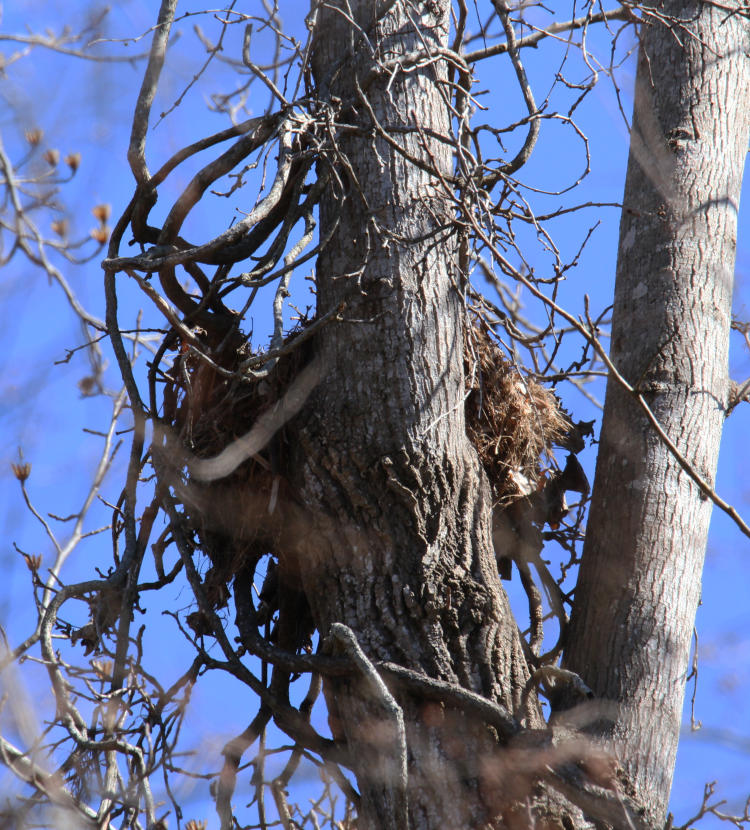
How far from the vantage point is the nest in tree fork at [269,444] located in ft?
7.88

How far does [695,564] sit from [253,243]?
4.55 feet

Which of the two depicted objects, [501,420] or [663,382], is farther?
[501,420]

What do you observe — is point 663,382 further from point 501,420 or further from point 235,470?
point 235,470

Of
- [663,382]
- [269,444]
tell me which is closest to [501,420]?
[663,382]

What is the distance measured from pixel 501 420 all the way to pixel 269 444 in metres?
0.65

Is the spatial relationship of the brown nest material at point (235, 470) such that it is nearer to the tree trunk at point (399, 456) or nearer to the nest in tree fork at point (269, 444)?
the nest in tree fork at point (269, 444)

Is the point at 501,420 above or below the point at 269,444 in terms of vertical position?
above

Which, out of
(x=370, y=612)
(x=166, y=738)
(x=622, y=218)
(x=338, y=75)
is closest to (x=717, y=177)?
(x=622, y=218)

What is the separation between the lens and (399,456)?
223cm

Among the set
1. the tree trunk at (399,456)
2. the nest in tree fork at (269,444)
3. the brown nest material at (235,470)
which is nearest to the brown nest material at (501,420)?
the nest in tree fork at (269,444)

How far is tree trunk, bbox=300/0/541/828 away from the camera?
2033 mm

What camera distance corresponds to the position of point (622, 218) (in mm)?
2711

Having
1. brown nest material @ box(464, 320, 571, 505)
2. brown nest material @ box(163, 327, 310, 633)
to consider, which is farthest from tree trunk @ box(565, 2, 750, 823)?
brown nest material @ box(163, 327, 310, 633)

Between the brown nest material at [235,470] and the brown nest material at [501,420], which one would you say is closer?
the brown nest material at [235,470]
